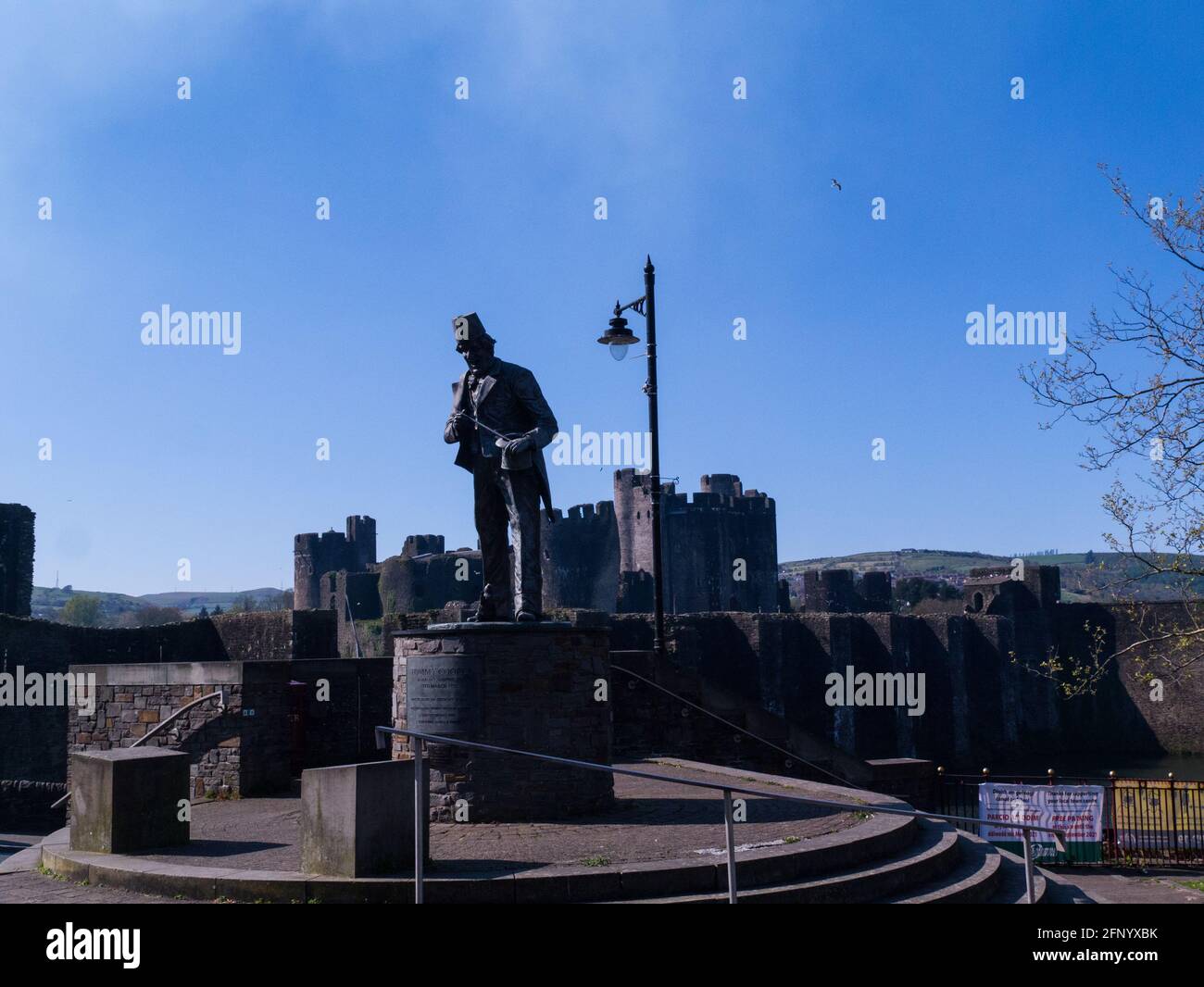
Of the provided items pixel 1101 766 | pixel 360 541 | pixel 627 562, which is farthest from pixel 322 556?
pixel 1101 766

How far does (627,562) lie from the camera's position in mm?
69062

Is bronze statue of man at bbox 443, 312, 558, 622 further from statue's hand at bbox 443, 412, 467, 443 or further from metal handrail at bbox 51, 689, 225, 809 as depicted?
metal handrail at bbox 51, 689, 225, 809

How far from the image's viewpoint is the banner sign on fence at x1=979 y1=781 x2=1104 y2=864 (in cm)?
1596

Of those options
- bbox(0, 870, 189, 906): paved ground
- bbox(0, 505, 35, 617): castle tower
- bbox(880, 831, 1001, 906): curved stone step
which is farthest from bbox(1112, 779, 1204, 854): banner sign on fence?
bbox(0, 505, 35, 617): castle tower

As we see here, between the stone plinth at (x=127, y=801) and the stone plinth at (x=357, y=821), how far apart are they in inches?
80.5

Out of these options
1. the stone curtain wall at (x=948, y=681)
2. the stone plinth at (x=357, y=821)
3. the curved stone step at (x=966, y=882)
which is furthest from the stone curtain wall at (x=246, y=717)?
the stone curtain wall at (x=948, y=681)

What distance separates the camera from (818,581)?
6316cm

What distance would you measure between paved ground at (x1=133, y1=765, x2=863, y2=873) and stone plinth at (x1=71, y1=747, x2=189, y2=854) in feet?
1.01

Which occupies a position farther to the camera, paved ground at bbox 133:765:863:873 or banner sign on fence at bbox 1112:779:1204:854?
banner sign on fence at bbox 1112:779:1204:854

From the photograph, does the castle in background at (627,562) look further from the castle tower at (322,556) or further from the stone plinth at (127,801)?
the stone plinth at (127,801)

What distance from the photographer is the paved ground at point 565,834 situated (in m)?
8.18

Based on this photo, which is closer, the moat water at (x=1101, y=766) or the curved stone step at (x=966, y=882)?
the curved stone step at (x=966, y=882)

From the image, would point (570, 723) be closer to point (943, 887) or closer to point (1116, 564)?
point (943, 887)
